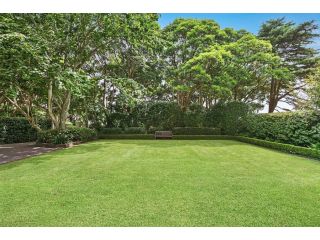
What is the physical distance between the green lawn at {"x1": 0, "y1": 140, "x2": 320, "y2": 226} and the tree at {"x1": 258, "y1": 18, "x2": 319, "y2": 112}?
1948cm

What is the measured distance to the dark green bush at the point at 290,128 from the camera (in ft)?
37.3

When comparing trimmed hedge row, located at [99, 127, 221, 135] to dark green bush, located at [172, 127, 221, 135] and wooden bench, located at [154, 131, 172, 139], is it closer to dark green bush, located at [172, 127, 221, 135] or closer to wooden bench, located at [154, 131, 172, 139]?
dark green bush, located at [172, 127, 221, 135]

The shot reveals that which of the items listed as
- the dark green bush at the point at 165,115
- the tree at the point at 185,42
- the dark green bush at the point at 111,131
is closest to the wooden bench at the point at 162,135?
the dark green bush at the point at 165,115

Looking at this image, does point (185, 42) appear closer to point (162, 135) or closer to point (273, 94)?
point (162, 135)

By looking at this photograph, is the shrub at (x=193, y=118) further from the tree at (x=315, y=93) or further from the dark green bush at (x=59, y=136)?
the tree at (x=315, y=93)

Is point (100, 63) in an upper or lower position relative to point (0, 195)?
upper

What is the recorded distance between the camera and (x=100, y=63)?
2183cm

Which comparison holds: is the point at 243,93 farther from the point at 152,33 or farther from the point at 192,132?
the point at 152,33

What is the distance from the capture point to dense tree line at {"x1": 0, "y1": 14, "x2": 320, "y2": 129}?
1035 cm

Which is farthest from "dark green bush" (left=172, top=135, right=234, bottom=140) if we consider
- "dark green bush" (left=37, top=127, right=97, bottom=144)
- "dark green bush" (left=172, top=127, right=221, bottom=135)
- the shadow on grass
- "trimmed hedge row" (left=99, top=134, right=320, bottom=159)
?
"dark green bush" (left=37, top=127, right=97, bottom=144)

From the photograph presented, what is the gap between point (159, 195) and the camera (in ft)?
15.6

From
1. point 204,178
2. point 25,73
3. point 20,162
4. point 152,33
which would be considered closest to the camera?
point 204,178

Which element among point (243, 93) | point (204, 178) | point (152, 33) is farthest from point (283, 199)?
point (243, 93)

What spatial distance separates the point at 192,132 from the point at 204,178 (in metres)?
14.9
